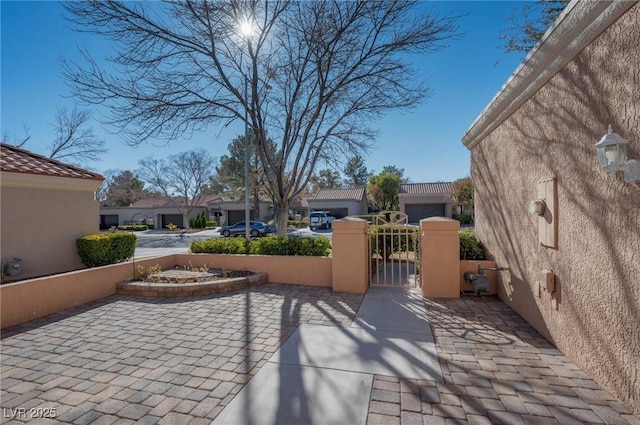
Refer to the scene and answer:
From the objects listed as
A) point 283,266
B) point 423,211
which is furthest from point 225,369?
point 423,211

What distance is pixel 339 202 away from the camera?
3425 centimetres

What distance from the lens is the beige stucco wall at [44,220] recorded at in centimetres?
671

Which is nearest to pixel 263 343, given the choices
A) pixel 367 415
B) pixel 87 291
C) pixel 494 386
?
pixel 367 415

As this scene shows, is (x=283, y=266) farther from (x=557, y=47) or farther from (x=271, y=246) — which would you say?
(x=557, y=47)

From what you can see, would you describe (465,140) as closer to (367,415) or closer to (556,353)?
(556,353)

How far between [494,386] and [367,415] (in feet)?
4.72

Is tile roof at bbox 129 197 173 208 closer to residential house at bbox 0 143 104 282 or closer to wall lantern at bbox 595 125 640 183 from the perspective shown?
residential house at bbox 0 143 104 282

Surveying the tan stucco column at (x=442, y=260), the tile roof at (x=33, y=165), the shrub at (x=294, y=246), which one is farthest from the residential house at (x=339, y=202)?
the tan stucco column at (x=442, y=260)

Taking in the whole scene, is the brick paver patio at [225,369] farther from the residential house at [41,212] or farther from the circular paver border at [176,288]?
the residential house at [41,212]

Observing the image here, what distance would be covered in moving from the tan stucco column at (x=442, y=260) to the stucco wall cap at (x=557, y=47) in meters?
2.32

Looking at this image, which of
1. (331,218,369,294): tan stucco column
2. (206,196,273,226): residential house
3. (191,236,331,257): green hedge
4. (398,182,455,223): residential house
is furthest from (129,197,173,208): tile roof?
(331,218,369,294): tan stucco column

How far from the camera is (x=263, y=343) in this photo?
162 inches

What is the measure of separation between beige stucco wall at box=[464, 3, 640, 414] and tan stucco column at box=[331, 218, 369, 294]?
2.90 m

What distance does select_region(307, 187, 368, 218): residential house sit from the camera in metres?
34.2
